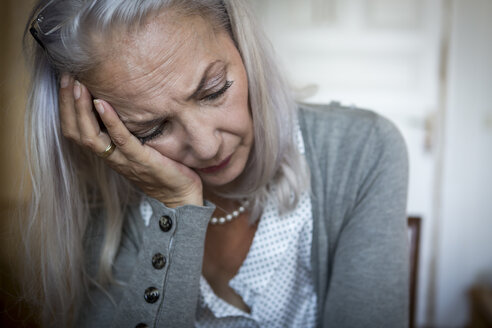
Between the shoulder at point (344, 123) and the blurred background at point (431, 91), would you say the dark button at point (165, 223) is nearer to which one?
the shoulder at point (344, 123)

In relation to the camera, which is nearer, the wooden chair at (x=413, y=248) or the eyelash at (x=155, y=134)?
the eyelash at (x=155, y=134)

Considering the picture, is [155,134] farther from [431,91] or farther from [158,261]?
[431,91]

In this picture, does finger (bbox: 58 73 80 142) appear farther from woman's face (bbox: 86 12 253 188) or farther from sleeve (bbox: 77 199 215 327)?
sleeve (bbox: 77 199 215 327)

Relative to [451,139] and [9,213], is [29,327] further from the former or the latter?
[451,139]

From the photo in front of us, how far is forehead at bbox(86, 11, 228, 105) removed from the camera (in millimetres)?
804

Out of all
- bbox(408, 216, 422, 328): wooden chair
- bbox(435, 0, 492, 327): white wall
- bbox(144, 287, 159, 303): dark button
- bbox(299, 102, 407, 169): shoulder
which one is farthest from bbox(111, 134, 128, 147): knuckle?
bbox(435, 0, 492, 327): white wall

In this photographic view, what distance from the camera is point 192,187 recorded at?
101cm

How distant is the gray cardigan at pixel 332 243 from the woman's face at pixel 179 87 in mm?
171

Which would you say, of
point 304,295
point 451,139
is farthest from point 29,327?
point 451,139

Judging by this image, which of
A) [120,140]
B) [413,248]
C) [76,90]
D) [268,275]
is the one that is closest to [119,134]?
[120,140]

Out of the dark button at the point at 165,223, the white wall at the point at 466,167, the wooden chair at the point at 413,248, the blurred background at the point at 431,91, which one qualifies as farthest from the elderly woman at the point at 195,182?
the white wall at the point at 466,167

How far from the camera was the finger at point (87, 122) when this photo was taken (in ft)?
3.04

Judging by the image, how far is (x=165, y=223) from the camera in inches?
→ 37.8

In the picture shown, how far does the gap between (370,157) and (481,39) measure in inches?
82.9
